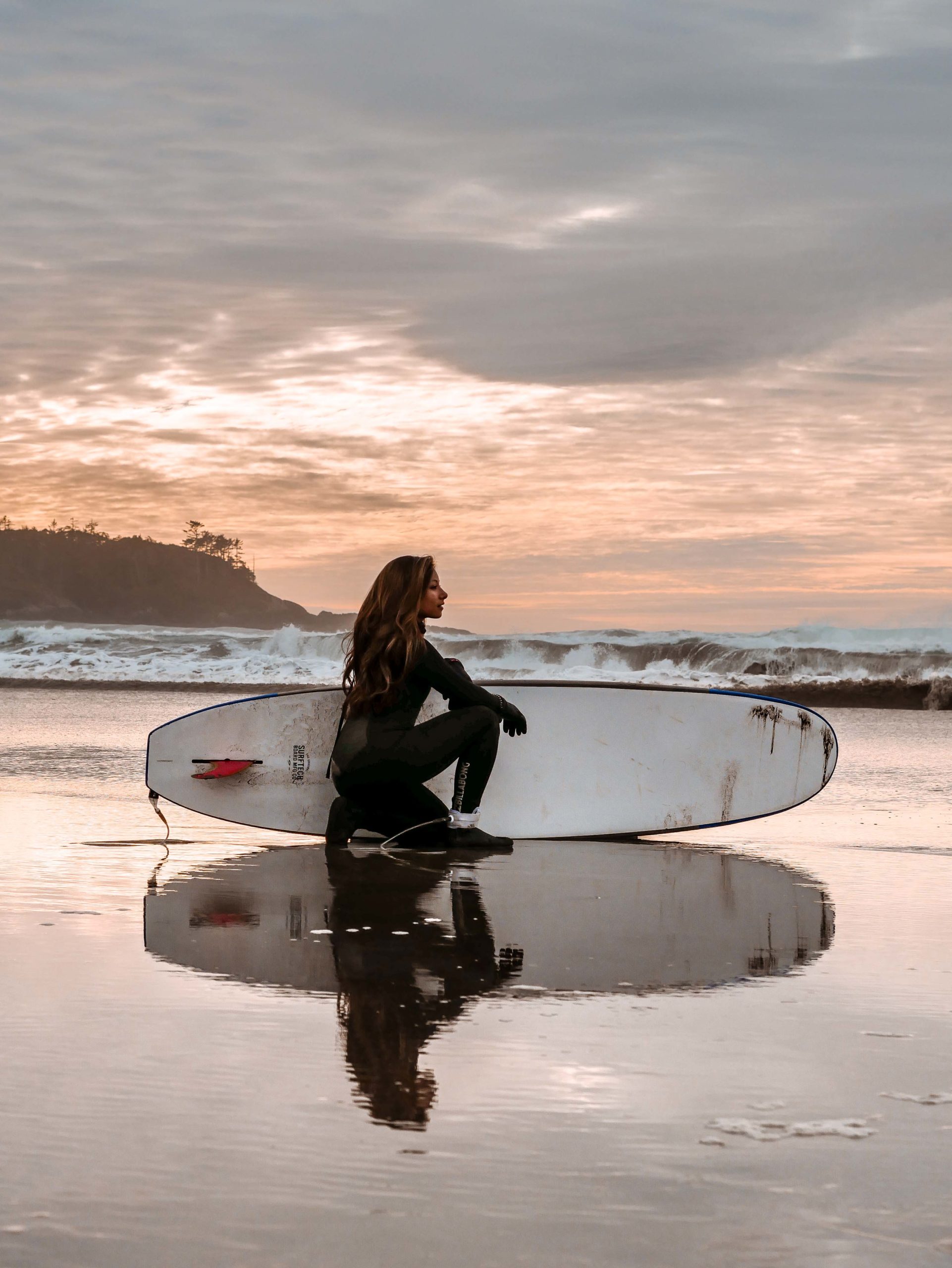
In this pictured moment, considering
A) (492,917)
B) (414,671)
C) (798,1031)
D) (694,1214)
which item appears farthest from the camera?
(414,671)

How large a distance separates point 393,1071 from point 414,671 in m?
2.95

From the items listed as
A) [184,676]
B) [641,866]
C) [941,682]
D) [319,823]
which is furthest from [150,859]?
[184,676]

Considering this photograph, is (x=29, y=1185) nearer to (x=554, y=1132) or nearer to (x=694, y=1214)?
(x=554, y=1132)

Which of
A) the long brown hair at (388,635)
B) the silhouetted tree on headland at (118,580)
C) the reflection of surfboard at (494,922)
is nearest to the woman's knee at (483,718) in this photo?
the long brown hair at (388,635)

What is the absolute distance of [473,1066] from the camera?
2125 millimetres

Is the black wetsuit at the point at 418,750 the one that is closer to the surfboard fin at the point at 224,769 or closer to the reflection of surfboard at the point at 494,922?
the reflection of surfboard at the point at 494,922

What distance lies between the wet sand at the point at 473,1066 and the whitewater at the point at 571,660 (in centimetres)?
1340

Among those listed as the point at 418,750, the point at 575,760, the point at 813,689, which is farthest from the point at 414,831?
the point at 813,689

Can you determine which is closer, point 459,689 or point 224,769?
point 459,689

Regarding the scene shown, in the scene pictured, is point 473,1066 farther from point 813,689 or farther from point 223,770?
point 813,689

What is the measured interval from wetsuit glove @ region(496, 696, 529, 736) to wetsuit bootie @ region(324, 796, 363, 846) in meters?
0.69

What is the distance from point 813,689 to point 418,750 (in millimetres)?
14007

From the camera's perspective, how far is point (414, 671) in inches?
196

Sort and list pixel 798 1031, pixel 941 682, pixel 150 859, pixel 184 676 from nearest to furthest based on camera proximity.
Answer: pixel 798 1031 → pixel 150 859 → pixel 941 682 → pixel 184 676
